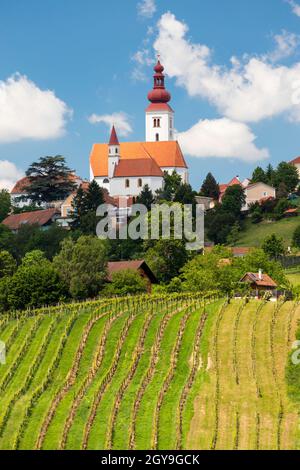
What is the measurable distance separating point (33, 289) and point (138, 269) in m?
12.3

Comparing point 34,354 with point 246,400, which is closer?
point 246,400

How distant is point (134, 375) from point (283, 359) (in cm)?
676

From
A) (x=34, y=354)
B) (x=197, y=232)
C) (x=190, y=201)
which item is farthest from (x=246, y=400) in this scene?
(x=190, y=201)

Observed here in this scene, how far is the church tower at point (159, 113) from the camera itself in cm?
15800

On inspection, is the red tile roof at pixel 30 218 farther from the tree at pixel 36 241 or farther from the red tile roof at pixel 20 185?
the red tile roof at pixel 20 185

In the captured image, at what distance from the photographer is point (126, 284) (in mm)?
82000

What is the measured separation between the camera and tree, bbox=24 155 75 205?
144 metres

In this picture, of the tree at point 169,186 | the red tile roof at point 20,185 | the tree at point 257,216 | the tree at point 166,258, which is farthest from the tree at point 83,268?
the red tile roof at point 20,185

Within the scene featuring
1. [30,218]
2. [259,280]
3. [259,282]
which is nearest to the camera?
[259,282]

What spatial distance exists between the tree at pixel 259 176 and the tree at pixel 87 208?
28793mm

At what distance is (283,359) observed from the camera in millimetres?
51562

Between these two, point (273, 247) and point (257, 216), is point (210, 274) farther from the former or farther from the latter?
point (257, 216)

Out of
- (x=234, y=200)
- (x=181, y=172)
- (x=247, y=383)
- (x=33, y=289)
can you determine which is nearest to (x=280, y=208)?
(x=234, y=200)
